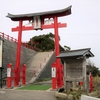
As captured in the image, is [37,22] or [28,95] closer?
[28,95]

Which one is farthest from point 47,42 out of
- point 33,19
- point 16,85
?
point 16,85

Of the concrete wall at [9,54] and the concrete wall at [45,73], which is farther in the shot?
the concrete wall at [45,73]

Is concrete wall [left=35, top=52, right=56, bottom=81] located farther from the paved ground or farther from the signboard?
the paved ground

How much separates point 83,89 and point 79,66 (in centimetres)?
142

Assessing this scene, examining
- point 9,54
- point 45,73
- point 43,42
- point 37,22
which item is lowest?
point 45,73

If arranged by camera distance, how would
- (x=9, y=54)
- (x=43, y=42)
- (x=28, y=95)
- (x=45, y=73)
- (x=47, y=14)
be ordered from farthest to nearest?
1. (x=43, y=42)
2. (x=45, y=73)
3. (x=9, y=54)
4. (x=47, y=14)
5. (x=28, y=95)

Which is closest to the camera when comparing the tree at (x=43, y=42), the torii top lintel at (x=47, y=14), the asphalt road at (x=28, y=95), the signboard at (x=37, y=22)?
the asphalt road at (x=28, y=95)

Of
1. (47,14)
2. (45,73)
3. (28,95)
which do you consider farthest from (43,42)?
(28,95)

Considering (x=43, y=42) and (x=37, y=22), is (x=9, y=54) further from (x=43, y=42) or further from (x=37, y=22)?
(x=43, y=42)

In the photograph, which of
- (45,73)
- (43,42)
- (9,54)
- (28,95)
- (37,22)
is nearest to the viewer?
(28,95)

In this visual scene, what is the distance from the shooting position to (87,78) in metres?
10.7

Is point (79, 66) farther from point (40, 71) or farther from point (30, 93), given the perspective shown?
point (40, 71)

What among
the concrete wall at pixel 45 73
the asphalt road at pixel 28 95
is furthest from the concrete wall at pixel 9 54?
the asphalt road at pixel 28 95

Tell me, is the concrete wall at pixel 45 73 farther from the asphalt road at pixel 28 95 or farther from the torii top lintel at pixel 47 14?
the asphalt road at pixel 28 95
